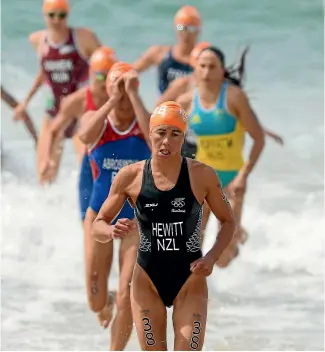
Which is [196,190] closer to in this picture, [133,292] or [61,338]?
[133,292]

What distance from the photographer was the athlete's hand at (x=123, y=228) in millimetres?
7965

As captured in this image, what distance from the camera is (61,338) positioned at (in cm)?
1241

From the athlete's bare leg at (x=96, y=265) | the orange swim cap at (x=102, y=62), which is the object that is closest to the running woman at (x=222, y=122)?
the orange swim cap at (x=102, y=62)

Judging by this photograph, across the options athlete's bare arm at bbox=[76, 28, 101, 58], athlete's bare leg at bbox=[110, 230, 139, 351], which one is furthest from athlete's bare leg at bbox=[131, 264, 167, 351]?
athlete's bare arm at bbox=[76, 28, 101, 58]

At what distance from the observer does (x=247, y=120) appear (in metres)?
12.3

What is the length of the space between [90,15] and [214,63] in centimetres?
1775

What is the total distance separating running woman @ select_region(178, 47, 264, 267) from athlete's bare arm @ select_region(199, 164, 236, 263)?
11.7 feet

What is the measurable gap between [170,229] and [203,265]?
31 centimetres

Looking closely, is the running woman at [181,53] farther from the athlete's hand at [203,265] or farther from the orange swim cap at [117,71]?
the athlete's hand at [203,265]

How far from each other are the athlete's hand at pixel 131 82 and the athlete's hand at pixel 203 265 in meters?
2.33

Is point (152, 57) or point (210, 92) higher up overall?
point (152, 57)

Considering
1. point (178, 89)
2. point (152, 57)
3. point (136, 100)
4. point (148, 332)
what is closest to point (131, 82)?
point (136, 100)

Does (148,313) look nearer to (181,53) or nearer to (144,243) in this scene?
(144,243)

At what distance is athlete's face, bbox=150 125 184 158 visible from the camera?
8195 mm
